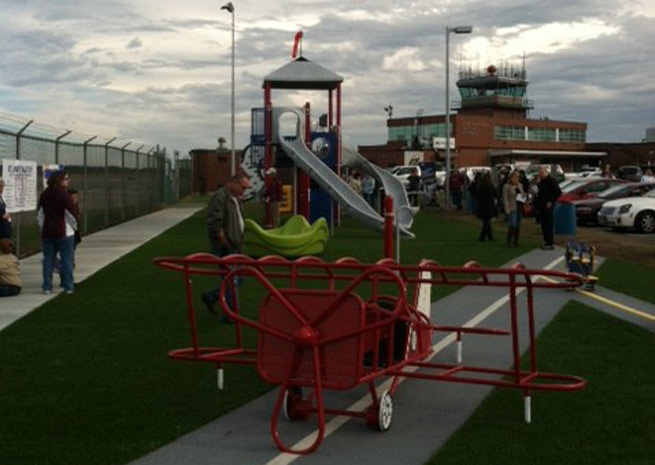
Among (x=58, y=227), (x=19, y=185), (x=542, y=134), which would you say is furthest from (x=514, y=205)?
(x=542, y=134)

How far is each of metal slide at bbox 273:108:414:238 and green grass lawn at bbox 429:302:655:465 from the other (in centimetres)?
1582

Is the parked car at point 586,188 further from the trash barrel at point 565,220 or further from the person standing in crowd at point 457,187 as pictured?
the person standing in crowd at point 457,187

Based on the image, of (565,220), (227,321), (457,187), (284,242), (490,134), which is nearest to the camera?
(227,321)

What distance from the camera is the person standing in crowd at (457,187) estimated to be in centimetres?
4231

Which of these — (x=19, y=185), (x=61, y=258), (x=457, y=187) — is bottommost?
(x=61, y=258)

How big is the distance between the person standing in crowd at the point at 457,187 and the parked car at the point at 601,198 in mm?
10055

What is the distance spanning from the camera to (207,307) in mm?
11742

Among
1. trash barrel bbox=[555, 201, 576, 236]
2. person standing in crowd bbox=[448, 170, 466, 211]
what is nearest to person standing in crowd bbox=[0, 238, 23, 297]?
trash barrel bbox=[555, 201, 576, 236]

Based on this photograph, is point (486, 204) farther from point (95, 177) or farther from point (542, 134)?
point (542, 134)

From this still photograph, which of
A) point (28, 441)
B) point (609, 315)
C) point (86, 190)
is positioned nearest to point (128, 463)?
point (28, 441)

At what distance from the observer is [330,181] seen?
89.5 ft

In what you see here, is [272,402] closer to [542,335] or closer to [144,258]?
[542,335]

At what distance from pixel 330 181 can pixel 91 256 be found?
9.39m

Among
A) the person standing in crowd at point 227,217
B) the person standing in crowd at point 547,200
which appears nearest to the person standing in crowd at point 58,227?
the person standing in crowd at point 227,217
